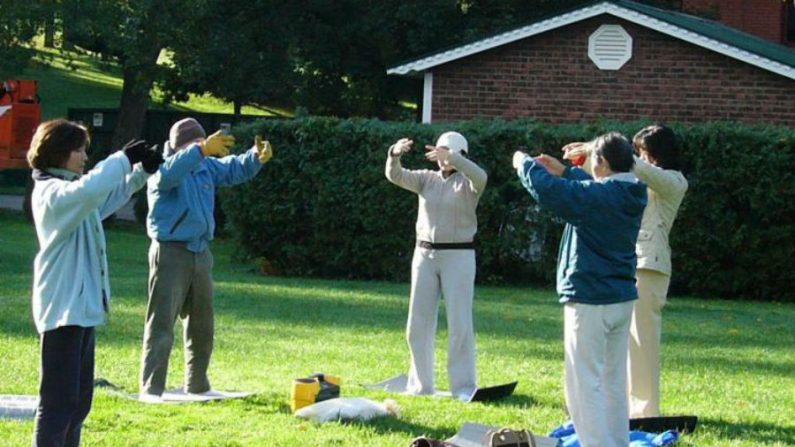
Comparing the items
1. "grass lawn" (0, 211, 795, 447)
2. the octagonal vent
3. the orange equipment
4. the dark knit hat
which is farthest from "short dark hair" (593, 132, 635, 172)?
the orange equipment

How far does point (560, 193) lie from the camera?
7.55 meters

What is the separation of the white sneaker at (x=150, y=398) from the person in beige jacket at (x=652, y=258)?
123 inches

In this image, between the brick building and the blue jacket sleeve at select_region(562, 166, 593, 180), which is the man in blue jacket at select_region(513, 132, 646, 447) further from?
the brick building

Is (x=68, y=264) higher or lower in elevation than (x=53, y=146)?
lower

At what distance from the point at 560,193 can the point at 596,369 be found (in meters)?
0.99

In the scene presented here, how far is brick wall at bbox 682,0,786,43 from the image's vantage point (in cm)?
3431

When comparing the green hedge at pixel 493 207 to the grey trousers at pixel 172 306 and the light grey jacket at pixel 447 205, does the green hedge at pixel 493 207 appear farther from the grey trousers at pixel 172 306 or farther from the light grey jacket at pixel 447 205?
the grey trousers at pixel 172 306

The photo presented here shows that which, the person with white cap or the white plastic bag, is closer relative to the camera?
the white plastic bag

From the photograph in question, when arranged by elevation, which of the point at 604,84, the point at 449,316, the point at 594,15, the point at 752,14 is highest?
the point at 752,14

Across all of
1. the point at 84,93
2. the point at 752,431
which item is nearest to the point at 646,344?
the point at 752,431

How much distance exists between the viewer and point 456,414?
946 cm

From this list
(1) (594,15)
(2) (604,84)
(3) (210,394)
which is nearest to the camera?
(3) (210,394)

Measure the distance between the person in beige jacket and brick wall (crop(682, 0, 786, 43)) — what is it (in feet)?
85.3

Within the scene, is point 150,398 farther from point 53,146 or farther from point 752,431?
point 752,431
